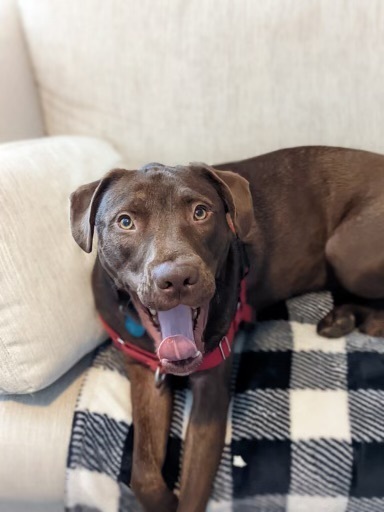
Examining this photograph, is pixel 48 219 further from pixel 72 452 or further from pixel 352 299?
pixel 352 299

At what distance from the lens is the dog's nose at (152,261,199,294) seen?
4.32ft

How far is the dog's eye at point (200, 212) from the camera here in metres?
1.51

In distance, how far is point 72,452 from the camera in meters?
1.58

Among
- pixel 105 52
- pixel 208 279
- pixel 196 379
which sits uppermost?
pixel 105 52

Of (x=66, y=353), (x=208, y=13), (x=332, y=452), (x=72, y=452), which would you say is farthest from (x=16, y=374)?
(x=208, y=13)

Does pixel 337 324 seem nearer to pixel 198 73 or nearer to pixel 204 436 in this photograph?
pixel 204 436

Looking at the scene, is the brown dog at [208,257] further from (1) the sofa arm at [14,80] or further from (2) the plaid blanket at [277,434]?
(1) the sofa arm at [14,80]

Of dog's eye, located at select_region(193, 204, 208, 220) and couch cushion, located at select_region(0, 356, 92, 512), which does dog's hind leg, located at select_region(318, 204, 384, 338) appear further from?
couch cushion, located at select_region(0, 356, 92, 512)

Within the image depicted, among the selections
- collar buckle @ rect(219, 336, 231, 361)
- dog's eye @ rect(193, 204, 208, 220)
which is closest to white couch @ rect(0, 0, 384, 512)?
dog's eye @ rect(193, 204, 208, 220)

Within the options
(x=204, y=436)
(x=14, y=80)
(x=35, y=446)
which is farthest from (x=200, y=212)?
(x=14, y=80)

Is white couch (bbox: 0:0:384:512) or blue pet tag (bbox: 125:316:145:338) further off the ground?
white couch (bbox: 0:0:384:512)

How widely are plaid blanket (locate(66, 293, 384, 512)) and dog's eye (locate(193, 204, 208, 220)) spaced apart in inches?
20.0

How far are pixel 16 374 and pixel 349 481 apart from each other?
90cm

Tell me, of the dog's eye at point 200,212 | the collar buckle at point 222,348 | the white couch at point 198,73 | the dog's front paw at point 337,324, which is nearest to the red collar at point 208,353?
the collar buckle at point 222,348
